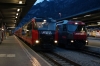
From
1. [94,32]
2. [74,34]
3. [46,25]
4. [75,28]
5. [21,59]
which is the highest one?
[46,25]

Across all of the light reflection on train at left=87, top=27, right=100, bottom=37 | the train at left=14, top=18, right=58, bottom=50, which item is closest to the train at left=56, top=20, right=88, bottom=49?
the train at left=14, top=18, right=58, bottom=50

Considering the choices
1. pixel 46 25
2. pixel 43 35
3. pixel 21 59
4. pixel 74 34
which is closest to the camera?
pixel 21 59

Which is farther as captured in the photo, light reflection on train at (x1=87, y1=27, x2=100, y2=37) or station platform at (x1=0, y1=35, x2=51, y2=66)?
light reflection on train at (x1=87, y1=27, x2=100, y2=37)

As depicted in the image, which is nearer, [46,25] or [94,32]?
[46,25]

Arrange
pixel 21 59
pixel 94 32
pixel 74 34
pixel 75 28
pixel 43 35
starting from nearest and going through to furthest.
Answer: pixel 21 59 < pixel 43 35 < pixel 74 34 < pixel 75 28 < pixel 94 32

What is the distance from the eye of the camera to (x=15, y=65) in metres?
11.7

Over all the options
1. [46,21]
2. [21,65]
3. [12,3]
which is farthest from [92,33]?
[21,65]

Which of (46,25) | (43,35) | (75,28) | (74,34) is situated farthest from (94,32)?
(43,35)

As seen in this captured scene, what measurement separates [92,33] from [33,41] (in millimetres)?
52339

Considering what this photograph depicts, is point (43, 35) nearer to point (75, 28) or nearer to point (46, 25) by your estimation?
point (46, 25)

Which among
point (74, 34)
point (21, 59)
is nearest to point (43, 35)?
point (74, 34)

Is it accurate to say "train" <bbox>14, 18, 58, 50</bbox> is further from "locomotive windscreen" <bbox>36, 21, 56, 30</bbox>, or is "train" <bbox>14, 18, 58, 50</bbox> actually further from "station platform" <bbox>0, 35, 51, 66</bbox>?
"station platform" <bbox>0, 35, 51, 66</bbox>

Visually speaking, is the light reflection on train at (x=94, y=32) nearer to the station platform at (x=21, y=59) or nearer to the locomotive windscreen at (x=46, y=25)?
the locomotive windscreen at (x=46, y=25)

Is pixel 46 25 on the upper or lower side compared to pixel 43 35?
upper
